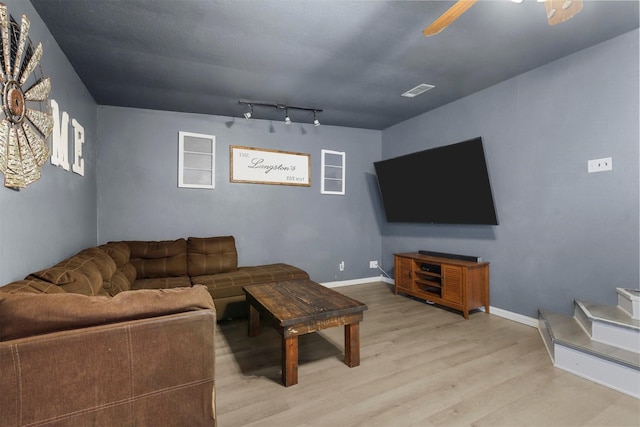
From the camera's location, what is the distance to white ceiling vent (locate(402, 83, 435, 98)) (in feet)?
10.5

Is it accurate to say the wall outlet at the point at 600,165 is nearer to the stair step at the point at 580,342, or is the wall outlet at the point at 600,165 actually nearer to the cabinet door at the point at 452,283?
the stair step at the point at 580,342

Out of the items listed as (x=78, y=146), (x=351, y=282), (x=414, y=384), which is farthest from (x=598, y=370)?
(x=78, y=146)

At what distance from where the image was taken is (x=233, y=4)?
6.17ft

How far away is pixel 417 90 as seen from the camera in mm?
3311

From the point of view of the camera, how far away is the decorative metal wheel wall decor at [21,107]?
143 cm

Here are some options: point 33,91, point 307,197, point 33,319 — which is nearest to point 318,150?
point 307,197

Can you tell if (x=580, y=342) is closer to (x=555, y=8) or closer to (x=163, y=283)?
(x=555, y=8)

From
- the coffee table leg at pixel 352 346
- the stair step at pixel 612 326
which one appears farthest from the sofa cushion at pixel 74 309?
the stair step at pixel 612 326

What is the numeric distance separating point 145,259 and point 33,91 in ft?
6.72

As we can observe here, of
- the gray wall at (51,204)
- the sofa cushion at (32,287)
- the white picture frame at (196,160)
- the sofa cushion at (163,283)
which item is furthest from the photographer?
the white picture frame at (196,160)

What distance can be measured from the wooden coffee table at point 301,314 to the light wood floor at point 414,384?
15cm

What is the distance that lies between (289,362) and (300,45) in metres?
2.45

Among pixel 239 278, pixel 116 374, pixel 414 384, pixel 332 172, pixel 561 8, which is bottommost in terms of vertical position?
pixel 414 384

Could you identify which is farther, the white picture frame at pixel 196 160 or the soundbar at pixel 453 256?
the white picture frame at pixel 196 160
